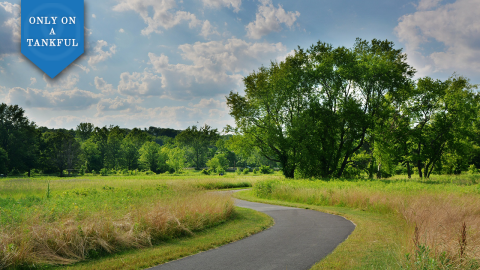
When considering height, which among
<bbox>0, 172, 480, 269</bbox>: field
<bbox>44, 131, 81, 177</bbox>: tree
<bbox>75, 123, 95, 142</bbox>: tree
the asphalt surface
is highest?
<bbox>75, 123, 95, 142</bbox>: tree

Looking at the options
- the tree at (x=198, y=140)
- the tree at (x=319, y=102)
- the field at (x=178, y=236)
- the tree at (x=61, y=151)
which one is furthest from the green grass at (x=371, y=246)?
the tree at (x=198, y=140)

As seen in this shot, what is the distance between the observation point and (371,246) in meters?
8.73

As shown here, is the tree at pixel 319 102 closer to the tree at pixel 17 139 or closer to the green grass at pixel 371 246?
the green grass at pixel 371 246

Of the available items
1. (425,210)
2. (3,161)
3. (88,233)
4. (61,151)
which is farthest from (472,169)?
(61,151)

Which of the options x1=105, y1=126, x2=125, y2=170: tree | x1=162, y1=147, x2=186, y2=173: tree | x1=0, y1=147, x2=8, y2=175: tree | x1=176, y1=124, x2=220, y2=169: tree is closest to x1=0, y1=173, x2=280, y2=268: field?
x1=0, y1=147, x2=8, y2=175: tree

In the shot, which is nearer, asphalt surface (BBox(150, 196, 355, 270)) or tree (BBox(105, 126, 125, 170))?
asphalt surface (BBox(150, 196, 355, 270))

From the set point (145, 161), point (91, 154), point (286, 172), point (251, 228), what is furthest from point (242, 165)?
point (251, 228)

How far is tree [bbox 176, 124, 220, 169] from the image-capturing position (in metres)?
118

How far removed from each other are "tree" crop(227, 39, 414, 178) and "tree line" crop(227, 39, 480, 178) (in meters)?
0.12

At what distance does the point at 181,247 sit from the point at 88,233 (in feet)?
8.70

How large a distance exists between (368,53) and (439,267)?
37.5 m

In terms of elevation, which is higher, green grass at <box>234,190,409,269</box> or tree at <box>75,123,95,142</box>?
tree at <box>75,123,95,142</box>

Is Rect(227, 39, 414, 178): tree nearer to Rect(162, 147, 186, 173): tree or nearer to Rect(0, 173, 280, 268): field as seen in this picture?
Rect(0, 173, 280, 268): field

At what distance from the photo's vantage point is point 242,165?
130125 mm
